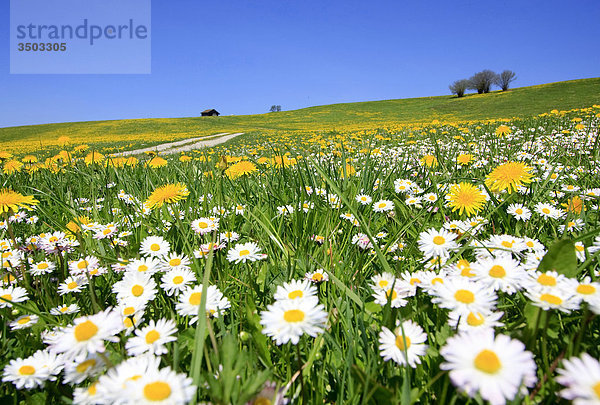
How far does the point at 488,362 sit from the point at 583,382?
4.7 inches

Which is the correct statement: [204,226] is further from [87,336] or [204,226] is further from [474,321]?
[474,321]

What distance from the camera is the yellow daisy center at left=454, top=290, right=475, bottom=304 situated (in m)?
0.74

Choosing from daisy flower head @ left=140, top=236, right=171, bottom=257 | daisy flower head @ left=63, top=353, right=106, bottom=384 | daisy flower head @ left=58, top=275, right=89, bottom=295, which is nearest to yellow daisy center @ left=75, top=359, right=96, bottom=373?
daisy flower head @ left=63, top=353, right=106, bottom=384

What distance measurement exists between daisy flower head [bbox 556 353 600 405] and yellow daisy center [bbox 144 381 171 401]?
0.63m

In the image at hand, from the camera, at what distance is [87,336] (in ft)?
2.39

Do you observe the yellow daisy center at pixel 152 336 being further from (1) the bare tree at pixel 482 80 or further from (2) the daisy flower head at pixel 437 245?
(1) the bare tree at pixel 482 80

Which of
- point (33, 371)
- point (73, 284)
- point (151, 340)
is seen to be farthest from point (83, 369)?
point (73, 284)

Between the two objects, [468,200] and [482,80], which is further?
[482,80]

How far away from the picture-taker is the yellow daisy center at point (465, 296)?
74 centimetres

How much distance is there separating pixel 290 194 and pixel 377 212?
0.69 meters

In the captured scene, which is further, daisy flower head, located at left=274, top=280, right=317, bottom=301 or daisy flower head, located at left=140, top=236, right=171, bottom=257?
daisy flower head, located at left=140, top=236, right=171, bottom=257

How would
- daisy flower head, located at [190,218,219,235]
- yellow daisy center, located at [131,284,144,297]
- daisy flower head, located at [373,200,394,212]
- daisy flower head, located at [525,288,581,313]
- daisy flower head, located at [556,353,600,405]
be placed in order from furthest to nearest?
daisy flower head, located at [373,200,394,212] < daisy flower head, located at [190,218,219,235] < yellow daisy center, located at [131,284,144,297] < daisy flower head, located at [525,288,581,313] < daisy flower head, located at [556,353,600,405]

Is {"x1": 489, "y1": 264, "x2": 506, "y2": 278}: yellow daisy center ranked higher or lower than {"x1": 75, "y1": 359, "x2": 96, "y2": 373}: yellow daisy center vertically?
higher

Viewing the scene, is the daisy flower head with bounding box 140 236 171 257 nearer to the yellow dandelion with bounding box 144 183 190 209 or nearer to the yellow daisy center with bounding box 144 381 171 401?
the yellow dandelion with bounding box 144 183 190 209
